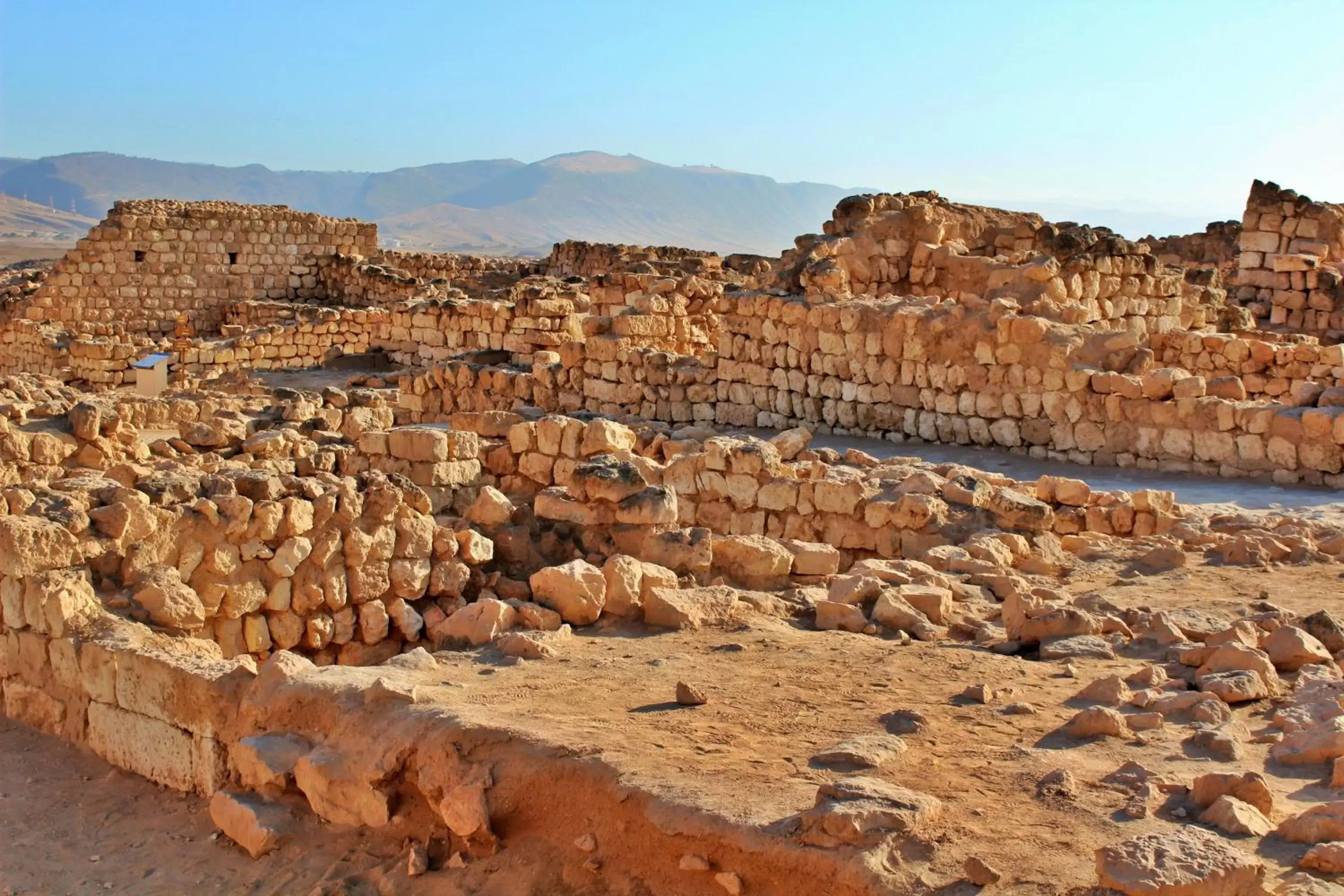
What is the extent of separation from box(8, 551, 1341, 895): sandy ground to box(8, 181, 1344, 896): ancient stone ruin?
22 mm

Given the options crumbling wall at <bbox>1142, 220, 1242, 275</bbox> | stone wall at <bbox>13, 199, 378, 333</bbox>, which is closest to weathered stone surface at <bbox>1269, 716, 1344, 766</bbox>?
crumbling wall at <bbox>1142, 220, 1242, 275</bbox>

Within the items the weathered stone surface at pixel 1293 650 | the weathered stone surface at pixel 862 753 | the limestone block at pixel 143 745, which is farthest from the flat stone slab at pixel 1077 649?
the limestone block at pixel 143 745

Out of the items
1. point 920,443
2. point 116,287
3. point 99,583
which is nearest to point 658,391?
point 920,443

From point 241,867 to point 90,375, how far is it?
51.8ft

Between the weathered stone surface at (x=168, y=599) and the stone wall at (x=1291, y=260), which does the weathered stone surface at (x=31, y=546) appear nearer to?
the weathered stone surface at (x=168, y=599)

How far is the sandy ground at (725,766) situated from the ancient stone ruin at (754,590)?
22mm

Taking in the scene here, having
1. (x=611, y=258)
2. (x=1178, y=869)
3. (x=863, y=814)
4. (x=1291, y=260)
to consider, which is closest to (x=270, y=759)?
(x=863, y=814)

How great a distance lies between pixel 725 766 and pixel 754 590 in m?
2.64

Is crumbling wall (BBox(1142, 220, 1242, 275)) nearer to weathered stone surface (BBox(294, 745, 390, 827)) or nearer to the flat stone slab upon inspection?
the flat stone slab

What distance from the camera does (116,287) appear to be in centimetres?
2372

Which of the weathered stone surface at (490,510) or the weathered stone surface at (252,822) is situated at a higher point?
the weathered stone surface at (490,510)

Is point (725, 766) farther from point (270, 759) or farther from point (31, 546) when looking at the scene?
point (31, 546)

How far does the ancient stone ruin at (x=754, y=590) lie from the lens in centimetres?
358

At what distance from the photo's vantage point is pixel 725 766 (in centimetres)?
379
